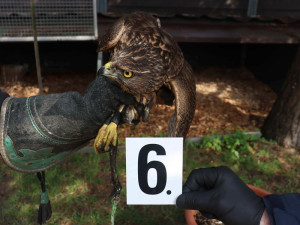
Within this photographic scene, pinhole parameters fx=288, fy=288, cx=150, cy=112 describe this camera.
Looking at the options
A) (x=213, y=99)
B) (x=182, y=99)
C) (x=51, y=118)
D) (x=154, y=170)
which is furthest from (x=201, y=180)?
(x=213, y=99)

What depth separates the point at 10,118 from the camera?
136 centimetres

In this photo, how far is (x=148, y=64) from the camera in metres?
1.18

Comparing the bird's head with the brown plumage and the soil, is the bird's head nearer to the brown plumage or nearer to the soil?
the brown plumage

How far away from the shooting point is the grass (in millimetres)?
2748

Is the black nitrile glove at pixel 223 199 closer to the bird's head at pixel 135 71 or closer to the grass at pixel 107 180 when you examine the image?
the bird's head at pixel 135 71

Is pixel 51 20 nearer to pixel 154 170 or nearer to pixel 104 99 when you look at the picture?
pixel 104 99

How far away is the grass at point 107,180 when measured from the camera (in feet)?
9.02

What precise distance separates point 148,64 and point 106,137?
37 cm

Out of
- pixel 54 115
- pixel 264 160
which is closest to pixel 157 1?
pixel 264 160

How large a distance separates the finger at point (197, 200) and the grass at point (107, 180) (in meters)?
1.57

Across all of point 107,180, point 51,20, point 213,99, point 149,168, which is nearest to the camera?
point 149,168

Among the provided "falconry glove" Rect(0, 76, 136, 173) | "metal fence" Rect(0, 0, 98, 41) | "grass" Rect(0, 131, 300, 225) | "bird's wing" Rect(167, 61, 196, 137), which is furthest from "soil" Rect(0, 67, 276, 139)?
"bird's wing" Rect(167, 61, 196, 137)

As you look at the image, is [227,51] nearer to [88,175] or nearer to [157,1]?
[157,1]

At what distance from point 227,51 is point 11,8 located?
434 cm
